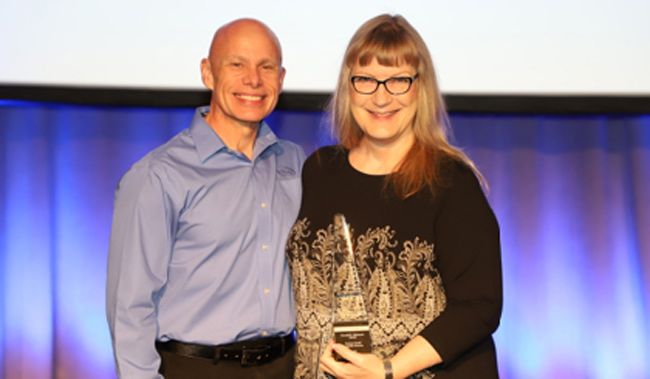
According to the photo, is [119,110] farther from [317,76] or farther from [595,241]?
[595,241]

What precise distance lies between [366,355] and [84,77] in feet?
6.63

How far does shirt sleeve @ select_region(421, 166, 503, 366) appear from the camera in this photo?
59.7 inches

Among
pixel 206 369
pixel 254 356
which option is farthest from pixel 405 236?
pixel 206 369

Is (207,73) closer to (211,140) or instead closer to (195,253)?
(211,140)

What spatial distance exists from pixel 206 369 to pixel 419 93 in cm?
92

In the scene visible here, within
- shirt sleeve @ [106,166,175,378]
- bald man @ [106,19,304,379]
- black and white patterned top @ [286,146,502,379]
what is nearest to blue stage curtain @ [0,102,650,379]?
bald man @ [106,19,304,379]

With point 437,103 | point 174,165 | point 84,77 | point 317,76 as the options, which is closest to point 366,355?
point 437,103

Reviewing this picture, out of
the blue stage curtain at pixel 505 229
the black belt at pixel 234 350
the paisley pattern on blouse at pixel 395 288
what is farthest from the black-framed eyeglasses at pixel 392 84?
the blue stage curtain at pixel 505 229

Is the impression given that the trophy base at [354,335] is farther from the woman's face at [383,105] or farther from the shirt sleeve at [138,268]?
the shirt sleeve at [138,268]

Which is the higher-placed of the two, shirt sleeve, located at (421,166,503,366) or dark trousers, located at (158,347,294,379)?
shirt sleeve, located at (421,166,503,366)

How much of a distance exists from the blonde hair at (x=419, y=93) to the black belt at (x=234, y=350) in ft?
1.92

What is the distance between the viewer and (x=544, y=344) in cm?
323

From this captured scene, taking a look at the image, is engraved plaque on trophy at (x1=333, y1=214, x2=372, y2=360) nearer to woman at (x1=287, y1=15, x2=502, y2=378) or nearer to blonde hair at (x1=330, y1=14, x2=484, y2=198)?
woman at (x1=287, y1=15, x2=502, y2=378)

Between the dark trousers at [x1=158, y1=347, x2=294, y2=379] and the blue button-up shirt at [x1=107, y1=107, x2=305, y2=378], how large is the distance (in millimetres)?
55
